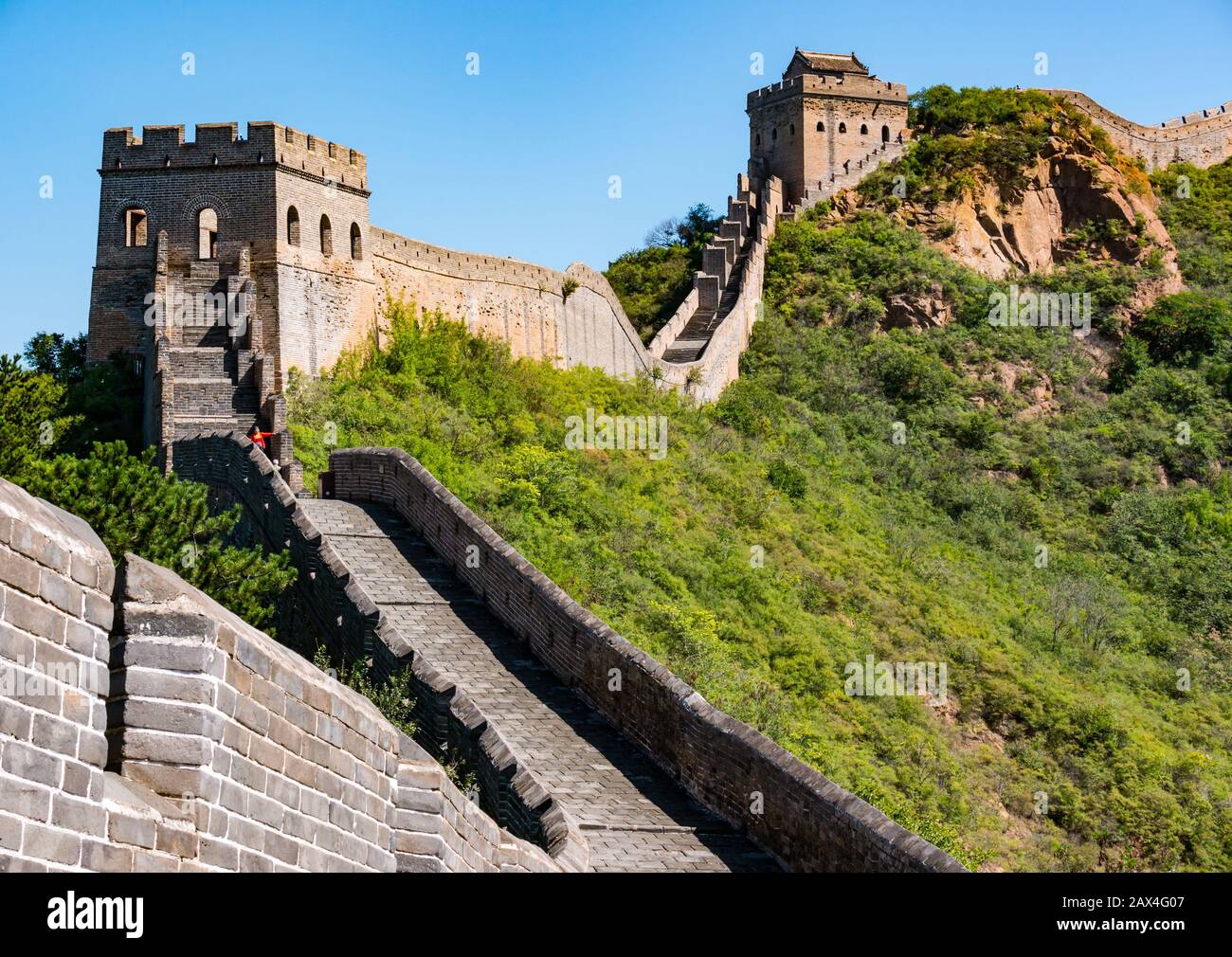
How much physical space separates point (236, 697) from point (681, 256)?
40651 millimetres

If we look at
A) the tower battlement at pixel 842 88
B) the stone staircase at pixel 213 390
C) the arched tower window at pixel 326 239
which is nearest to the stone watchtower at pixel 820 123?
the tower battlement at pixel 842 88

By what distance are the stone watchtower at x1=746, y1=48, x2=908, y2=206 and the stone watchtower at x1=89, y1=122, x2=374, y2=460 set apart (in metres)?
22.8

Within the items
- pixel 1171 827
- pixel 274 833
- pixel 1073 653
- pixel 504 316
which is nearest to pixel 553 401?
pixel 504 316

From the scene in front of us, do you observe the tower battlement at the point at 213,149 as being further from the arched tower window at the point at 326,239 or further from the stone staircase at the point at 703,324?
the stone staircase at the point at 703,324

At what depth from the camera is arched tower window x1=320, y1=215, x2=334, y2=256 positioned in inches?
1077

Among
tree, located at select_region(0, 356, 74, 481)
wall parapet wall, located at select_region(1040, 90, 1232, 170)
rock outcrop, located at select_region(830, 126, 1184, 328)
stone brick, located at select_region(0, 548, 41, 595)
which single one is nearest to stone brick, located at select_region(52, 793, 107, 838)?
stone brick, located at select_region(0, 548, 41, 595)

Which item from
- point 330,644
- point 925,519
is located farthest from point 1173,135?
point 330,644

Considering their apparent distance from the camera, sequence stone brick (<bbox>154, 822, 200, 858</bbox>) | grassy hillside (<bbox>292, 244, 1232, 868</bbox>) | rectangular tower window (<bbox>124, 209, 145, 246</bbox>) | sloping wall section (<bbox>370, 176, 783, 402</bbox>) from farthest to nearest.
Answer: sloping wall section (<bbox>370, 176, 783, 402</bbox>)
rectangular tower window (<bbox>124, 209, 145, 246</bbox>)
grassy hillside (<bbox>292, 244, 1232, 868</bbox>)
stone brick (<bbox>154, 822, 200, 858</bbox>)

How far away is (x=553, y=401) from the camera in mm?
30781

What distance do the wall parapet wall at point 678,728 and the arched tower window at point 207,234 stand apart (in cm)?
927

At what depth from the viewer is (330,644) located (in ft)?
53.3

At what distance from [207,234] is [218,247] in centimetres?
98

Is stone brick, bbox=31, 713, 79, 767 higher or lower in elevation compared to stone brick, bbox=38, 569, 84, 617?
lower

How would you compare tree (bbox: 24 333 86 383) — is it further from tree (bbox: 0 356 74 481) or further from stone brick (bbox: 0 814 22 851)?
stone brick (bbox: 0 814 22 851)
